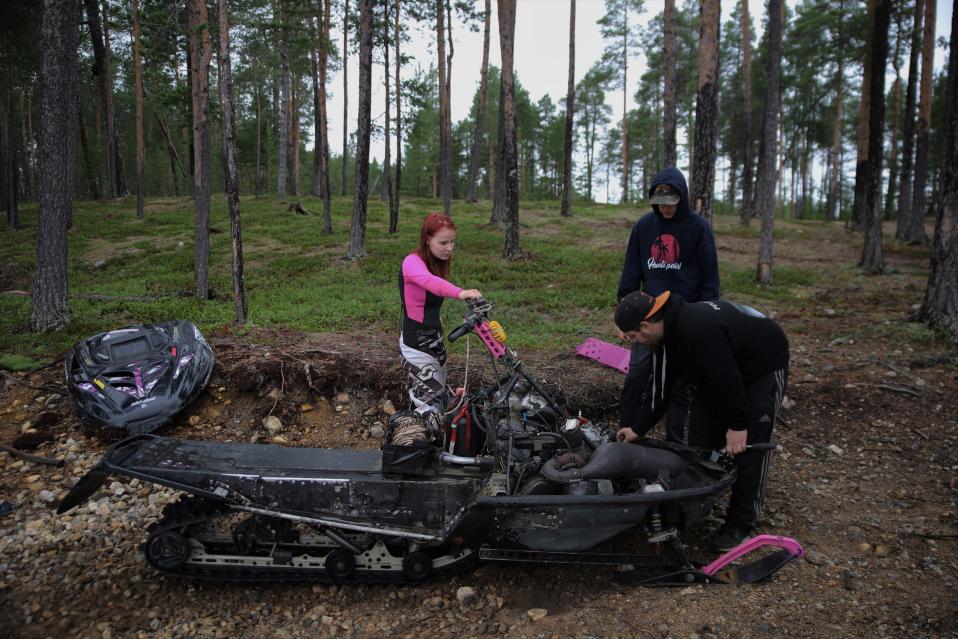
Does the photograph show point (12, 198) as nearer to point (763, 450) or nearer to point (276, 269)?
point (276, 269)

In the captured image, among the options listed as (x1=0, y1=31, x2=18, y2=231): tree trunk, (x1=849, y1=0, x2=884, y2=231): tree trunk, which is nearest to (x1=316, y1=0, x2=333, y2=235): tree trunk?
(x1=0, y1=31, x2=18, y2=231): tree trunk

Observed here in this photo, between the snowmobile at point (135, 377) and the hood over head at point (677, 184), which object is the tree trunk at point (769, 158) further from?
the snowmobile at point (135, 377)

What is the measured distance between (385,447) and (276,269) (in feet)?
37.6

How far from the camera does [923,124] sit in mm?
17312

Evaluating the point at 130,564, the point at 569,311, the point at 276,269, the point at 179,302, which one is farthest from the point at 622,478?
the point at 276,269

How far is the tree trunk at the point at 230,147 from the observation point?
779 centimetres

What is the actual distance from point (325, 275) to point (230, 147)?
504cm

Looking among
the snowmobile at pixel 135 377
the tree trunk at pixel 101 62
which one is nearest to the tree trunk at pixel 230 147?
the snowmobile at pixel 135 377

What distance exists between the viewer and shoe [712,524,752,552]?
3.76 meters

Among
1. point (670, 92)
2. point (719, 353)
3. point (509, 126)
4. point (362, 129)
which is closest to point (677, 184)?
point (719, 353)

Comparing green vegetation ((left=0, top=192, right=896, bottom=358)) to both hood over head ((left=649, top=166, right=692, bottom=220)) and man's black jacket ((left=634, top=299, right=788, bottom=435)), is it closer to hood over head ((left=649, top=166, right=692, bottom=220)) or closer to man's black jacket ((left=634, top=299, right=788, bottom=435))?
hood over head ((left=649, top=166, right=692, bottom=220))

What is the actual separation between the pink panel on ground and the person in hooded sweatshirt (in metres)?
1.75

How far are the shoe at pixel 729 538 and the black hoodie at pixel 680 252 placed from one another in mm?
1732

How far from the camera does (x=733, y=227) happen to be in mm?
22531
